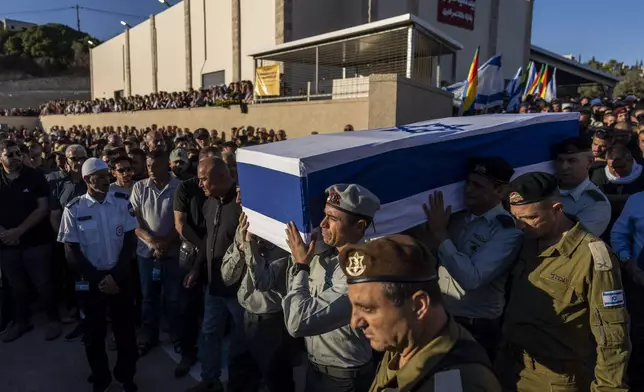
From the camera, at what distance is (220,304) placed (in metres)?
3.56

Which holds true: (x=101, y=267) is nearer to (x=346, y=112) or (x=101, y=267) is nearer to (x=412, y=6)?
(x=346, y=112)

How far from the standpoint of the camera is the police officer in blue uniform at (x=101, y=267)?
355 centimetres

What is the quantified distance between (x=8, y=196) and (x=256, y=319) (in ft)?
10.9

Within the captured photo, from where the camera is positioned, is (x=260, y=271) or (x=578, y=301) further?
(x=260, y=271)

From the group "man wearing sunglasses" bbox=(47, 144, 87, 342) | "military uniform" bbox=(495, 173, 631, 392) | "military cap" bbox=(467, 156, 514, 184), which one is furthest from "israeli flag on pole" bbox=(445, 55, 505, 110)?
"military uniform" bbox=(495, 173, 631, 392)

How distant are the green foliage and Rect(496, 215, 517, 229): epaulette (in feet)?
197

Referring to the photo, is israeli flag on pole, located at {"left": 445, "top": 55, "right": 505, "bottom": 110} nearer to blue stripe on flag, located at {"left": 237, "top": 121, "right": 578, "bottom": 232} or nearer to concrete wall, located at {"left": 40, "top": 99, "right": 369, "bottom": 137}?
concrete wall, located at {"left": 40, "top": 99, "right": 369, "bottom": 137}

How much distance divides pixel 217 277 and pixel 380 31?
11.0 metres

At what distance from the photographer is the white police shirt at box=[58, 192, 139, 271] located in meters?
3.67

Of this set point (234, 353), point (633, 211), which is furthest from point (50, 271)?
point (633, 211)

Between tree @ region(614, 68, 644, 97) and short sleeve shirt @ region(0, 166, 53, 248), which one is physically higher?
tree @ region(614, 68, 644, 97)

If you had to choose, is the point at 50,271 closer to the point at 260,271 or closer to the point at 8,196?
the point at 8,196

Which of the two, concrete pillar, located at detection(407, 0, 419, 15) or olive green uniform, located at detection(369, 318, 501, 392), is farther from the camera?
concrete pillar, located at detection(407, 0, 419, 15)

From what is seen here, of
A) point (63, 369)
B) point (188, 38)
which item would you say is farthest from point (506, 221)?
point (188, 38)
